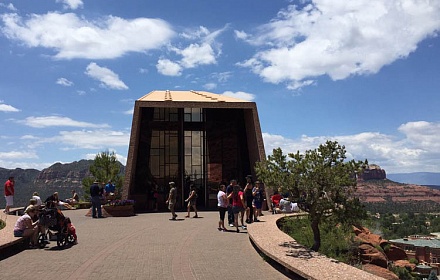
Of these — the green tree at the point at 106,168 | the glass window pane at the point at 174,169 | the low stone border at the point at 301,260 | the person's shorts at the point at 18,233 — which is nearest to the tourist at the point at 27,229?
the person's shorts at the point at 18,233

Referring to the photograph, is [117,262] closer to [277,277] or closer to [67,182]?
[277,277]

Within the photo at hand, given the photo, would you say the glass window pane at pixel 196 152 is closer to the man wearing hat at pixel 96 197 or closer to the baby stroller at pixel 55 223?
the man wearing hat at pixel 96 197

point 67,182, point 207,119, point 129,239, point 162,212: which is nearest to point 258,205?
point 129,239

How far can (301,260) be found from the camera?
25.5ft

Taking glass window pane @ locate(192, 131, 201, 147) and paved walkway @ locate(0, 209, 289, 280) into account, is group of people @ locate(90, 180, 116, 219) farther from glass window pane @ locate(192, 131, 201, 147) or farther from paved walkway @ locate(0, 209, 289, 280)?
glass window pane @ locate(192, 131, 201, 147)

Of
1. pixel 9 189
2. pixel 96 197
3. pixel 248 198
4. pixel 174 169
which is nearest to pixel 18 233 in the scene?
pixel 96 197

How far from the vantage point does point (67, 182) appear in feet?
395

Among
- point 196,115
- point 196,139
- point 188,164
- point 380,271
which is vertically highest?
point 196,115

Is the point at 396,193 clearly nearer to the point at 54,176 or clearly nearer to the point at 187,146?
the point at 54,176

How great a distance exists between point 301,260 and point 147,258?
3.49 m

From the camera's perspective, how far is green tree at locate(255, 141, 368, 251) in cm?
918

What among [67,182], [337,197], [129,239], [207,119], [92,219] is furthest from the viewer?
[67,182]

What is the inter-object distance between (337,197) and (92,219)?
1124 centimetres

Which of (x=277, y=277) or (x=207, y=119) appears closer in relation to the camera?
(x=277, y=277)
